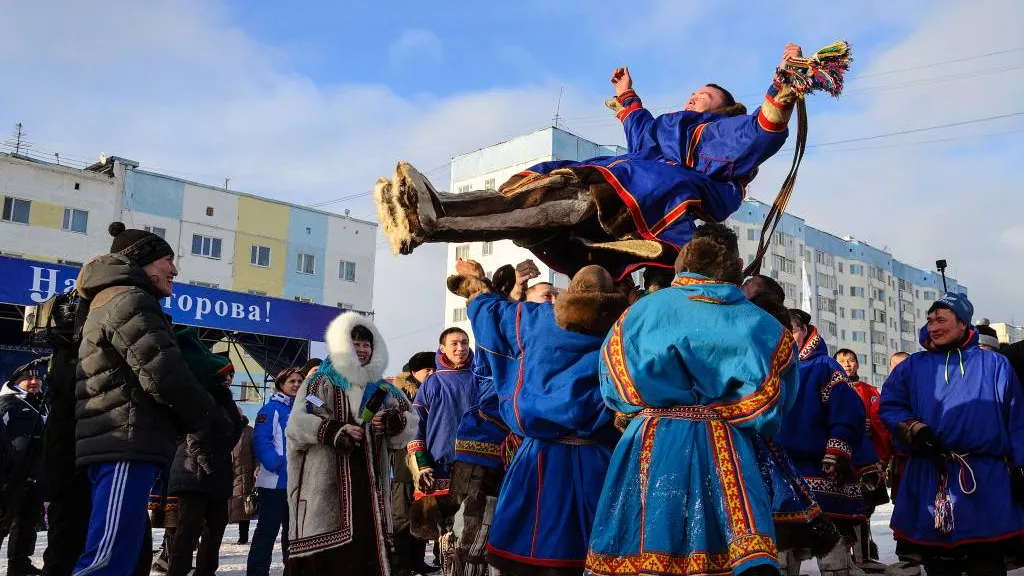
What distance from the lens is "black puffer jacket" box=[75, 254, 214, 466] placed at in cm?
418

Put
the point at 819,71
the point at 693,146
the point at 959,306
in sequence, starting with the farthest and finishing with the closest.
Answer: the point at 959,306 → the point at 693,146 → the point at 819,71

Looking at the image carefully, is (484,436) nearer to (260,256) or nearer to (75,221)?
(75,221)

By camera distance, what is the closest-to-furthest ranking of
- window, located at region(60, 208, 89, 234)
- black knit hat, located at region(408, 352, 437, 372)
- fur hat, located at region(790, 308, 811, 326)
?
fur hat, located at region(790, 308, 811, 326) → black knit hat, located at region(408, 352, 437, 372) → window, located at region(60, 208, 89, 234)

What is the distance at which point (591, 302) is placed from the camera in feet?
13.0

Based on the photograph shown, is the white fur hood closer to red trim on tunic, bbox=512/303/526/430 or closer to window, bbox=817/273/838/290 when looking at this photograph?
red trim on tunic, bbox=512/303/526/430

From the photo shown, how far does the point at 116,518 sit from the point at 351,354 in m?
1.93

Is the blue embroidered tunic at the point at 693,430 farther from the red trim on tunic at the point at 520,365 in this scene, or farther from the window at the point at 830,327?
the window at the point at 830,327

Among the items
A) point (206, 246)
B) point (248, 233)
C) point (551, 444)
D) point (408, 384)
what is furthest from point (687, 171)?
point (248, 233)

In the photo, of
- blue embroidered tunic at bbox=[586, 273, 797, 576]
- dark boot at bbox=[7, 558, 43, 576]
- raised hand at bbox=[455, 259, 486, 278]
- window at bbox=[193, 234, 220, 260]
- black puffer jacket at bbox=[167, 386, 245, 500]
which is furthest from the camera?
window at bbox=[193, 234, 220, 260]

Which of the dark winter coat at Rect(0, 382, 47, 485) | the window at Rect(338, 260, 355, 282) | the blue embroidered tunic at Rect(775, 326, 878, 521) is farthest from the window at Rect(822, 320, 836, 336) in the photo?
the blue embroidered tunic at Rect(775, 326, 878, 521)

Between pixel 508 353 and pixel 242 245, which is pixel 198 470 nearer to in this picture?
pixel 508 353

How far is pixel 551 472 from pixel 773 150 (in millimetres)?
1687

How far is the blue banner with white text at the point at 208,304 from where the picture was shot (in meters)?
17.7

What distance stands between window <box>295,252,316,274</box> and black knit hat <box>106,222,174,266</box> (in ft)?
120
